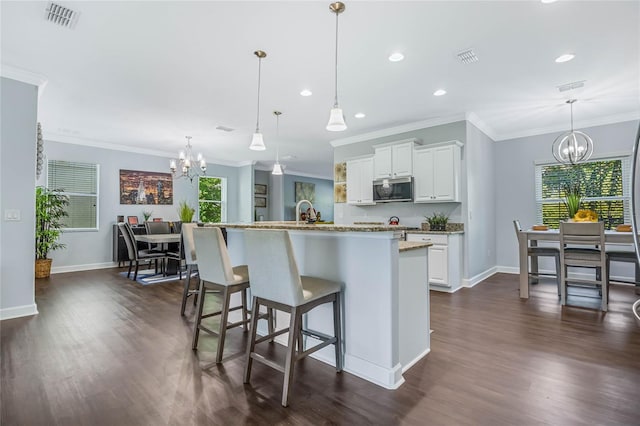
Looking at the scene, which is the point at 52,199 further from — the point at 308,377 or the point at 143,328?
the point at 308,377

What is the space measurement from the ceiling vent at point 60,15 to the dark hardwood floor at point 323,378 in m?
2.66

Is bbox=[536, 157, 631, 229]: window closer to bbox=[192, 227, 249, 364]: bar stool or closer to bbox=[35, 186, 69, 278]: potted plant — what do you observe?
bbox=[192, 227, 249, 364]: bar stool

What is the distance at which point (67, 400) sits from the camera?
6.05 feet

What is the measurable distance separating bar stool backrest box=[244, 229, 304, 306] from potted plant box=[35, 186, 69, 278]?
5.04m

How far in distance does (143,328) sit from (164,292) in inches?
61.1

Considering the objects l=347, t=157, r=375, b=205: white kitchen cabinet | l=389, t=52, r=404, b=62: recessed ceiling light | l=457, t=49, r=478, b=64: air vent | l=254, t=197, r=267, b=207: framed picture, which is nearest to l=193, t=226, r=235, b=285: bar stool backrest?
l=389, t=52, r=404, b=62: recessed ceiling light

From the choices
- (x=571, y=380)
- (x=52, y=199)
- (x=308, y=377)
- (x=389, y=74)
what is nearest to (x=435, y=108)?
(x=389, y=74)

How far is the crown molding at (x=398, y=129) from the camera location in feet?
16.1

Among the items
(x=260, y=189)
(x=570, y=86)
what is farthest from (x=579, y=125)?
(x=260, y=189)

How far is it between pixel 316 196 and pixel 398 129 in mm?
6841

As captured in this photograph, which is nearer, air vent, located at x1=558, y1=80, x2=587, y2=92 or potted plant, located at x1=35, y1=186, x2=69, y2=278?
air vent, located at x1=558, y1=80, x2=587, y2=92

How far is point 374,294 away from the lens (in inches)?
81.0

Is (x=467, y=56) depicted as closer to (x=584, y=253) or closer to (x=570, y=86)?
(x=570, y=86)

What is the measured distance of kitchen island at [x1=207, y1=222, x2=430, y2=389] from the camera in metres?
1.99
